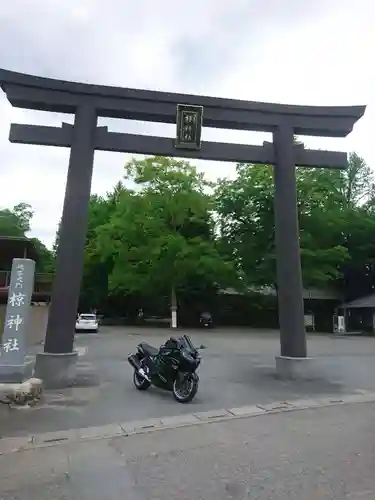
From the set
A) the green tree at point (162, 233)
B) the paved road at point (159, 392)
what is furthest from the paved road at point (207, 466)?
the green tree at point (162, 233)

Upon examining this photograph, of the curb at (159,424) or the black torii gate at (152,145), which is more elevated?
the black torii gate at (152,145)

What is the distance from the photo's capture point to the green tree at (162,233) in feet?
99.3

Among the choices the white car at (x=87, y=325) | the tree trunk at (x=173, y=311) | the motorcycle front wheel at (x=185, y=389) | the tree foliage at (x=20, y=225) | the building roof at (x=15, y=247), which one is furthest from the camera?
the tree foliage at (x=20, y=225)

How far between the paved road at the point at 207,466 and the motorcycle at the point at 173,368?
1643 mm

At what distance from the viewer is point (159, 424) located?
6301mm

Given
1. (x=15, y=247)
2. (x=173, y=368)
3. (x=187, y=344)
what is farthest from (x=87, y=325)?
(x=187, y=344)

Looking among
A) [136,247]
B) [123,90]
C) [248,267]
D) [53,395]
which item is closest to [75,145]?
[123,90]

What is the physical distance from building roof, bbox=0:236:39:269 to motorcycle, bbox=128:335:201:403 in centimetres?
961

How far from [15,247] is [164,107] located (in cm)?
1057

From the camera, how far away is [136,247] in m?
31.4

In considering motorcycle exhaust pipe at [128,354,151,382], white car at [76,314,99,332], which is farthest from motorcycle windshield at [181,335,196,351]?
white car at [76,314,99,332]

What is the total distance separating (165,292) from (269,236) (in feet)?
28.8

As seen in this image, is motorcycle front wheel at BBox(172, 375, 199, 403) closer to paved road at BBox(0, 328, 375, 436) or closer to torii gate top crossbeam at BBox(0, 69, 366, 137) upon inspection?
paved road at BBox(0, 328, 375, 436)

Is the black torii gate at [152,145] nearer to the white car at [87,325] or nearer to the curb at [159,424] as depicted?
the curb at [159,424]
